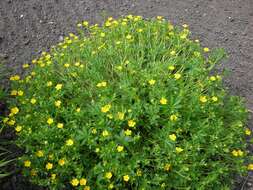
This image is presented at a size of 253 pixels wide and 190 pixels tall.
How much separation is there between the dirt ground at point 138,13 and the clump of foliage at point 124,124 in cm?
→ 82

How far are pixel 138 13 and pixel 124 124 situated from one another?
7.58 ft

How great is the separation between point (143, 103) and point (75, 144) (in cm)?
57

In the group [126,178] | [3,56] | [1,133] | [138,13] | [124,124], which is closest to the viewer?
[126,178]

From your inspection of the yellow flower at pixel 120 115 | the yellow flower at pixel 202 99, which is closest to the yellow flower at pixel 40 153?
the yellow flower at pixel 120 115

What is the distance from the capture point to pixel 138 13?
4453mm

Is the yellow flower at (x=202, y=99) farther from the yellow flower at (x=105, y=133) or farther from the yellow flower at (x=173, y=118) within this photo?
the yellow flower at (x=105, y=133)

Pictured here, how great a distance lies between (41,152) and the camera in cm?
243

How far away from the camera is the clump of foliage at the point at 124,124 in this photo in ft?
7.81

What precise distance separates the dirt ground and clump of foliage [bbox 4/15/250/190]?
0.82 metres

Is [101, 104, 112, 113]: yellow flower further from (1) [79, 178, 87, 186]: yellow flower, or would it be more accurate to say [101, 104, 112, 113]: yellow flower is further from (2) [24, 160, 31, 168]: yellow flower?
(2) [24, 160, 31, 168]: yellow flower

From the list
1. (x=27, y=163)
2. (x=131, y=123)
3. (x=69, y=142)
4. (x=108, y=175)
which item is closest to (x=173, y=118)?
(x=131, y=123)

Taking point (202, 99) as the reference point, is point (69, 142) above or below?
below

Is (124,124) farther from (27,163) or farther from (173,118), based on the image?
(27,163)

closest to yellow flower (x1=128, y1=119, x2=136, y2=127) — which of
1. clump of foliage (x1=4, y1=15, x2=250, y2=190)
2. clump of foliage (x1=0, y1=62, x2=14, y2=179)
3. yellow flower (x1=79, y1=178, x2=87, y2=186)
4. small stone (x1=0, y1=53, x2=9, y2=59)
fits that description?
clump of foliage (x1=4, y1=15, x2=250, y2=190)
